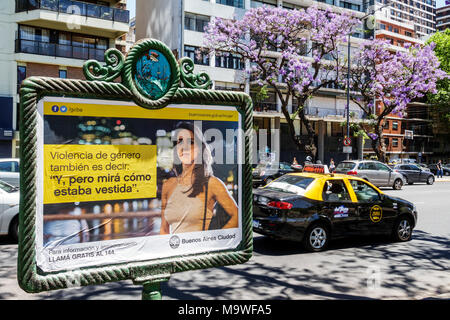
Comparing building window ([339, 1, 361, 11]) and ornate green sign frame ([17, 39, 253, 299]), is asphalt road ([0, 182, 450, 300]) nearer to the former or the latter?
ornate green sign frame ([17, 39, 253, 299])

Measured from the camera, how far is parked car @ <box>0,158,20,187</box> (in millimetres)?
11087

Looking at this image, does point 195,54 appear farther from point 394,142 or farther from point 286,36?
point 394,142

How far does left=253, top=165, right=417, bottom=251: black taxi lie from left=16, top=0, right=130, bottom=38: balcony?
21.6m

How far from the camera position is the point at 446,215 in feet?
43.3

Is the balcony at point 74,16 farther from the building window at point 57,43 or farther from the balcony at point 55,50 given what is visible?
the balcony at point 55,50

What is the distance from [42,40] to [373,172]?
2157cm

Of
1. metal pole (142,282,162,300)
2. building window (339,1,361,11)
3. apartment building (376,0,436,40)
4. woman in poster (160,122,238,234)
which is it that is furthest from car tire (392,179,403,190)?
apartment building (376,0,436,40)

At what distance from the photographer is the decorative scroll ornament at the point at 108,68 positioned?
2020 mm

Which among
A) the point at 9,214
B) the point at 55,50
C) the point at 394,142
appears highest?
the point at 55,50

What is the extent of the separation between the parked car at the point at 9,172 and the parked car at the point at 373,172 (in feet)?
51.5

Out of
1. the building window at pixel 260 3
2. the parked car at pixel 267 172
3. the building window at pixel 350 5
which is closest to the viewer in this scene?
the parked car at pixel 267 172

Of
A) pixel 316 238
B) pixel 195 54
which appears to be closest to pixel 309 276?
pixel 316 238

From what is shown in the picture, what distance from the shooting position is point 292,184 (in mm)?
8781

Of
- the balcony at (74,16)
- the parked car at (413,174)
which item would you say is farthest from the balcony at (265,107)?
the balcony at (74,16)
